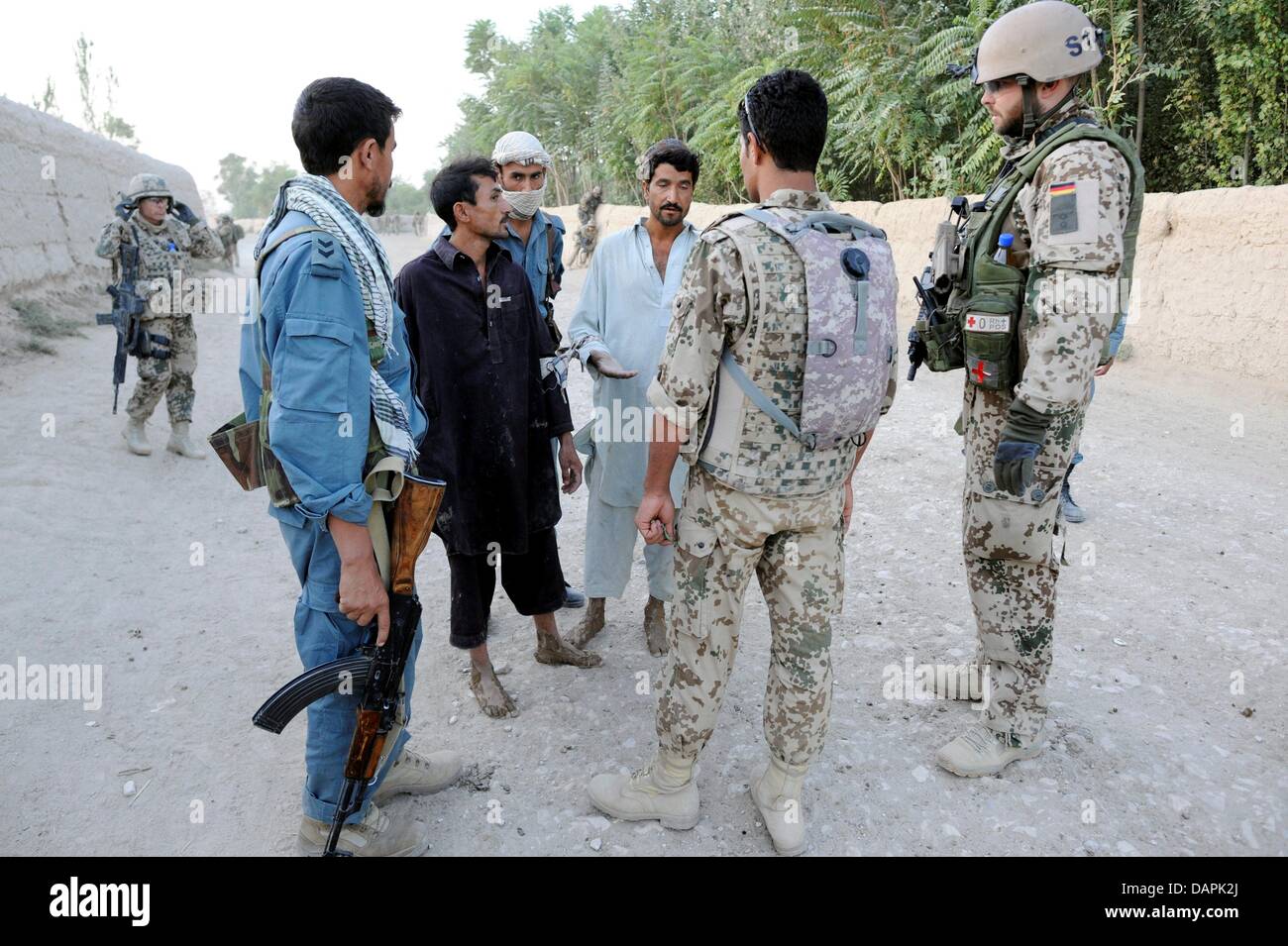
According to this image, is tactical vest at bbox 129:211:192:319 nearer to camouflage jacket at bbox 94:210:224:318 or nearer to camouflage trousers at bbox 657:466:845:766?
camouflage jacket at bbox 94:210:224:318

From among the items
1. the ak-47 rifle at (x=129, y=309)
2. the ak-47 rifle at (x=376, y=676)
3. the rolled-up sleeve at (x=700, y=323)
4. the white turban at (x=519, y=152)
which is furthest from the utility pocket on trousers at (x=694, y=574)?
the ak-47 rifle at (x=129, y=309)

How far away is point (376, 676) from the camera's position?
2.05m

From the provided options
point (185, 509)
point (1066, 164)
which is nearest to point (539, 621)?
point (1066, 164)

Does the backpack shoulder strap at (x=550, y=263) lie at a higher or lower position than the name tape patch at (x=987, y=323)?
higher

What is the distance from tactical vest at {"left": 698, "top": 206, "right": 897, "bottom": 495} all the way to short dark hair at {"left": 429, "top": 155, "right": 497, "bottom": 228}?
1.03 m

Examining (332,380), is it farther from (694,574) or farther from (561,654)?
(561,654)

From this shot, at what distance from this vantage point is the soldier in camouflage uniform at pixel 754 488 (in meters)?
1.94

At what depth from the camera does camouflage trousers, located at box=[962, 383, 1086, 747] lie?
2.39 m

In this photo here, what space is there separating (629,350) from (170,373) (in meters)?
4.39

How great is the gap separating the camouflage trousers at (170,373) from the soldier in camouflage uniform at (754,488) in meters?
5.10

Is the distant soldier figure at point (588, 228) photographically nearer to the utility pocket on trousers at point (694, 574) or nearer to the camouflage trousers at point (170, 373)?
the camouflage trousers at point (170, 373)

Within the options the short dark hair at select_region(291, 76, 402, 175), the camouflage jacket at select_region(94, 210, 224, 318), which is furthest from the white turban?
the camouflage jacket at select_region(94, 210, 224, 318)
